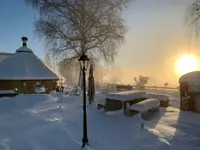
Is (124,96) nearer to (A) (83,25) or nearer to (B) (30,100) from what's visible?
(B) (30,100)

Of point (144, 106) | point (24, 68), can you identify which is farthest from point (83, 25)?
point (144, 106)

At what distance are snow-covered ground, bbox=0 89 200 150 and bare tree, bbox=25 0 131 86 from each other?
44.2 feet

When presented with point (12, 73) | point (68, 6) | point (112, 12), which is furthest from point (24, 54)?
point (112, 12)

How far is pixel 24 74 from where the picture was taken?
23.2 meters

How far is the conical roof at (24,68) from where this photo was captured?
75.3ft

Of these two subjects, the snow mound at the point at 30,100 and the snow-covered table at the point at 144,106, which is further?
the snow mound at the point at 30,100

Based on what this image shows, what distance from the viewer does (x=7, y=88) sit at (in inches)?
897

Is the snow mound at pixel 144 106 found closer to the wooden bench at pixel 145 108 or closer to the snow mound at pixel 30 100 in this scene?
the wooden bench at pixel 145 108

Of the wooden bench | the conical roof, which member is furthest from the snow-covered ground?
the conical roof

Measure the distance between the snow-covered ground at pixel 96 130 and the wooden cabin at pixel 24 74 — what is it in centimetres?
841

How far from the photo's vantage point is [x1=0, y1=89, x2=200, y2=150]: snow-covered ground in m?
8.94

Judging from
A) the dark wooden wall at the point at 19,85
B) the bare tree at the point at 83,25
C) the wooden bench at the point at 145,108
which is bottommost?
the wooden bench at the point at 145,108

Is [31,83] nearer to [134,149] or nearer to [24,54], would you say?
[24,54]

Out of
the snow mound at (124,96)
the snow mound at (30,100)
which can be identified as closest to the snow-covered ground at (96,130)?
the snow mound at (124,96)
